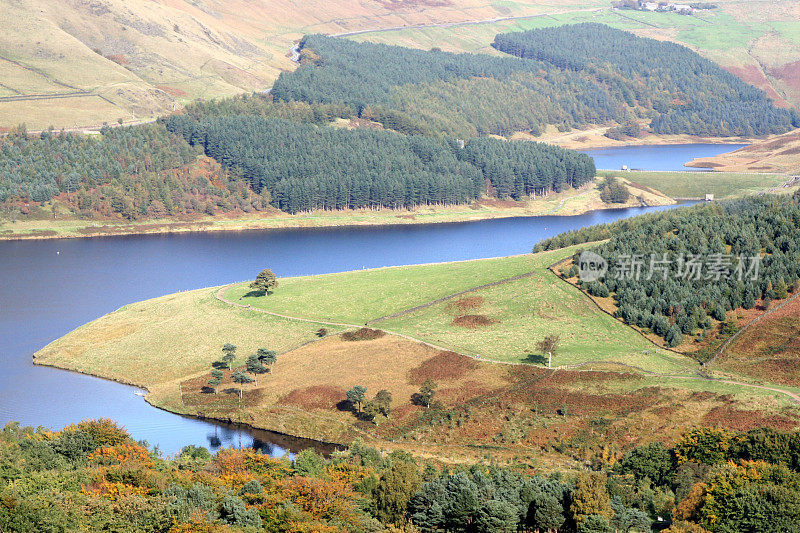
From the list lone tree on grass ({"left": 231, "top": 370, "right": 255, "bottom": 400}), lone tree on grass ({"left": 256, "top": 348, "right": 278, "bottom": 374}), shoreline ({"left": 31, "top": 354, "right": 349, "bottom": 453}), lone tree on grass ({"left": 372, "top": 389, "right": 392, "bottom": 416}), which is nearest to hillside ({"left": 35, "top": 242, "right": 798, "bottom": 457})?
shoreline ({"left": 31, "top": 354, "right": 349, "bottom": 453})

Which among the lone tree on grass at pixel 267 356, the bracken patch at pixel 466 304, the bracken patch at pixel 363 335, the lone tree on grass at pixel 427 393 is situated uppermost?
the bracken patch at pixel 466 304

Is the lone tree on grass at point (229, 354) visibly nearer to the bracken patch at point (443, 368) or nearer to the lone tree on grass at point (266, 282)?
the bracken patch at point (443, 368)

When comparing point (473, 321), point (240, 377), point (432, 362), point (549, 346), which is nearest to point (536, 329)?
point (549, 346)

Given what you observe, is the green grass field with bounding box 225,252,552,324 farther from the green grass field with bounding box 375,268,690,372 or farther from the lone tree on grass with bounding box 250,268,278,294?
the green grass field with bounding box 375,268,690,372

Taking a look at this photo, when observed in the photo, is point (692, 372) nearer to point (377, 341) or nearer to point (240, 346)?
point (377, 341)

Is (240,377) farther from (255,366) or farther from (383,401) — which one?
(383,401)

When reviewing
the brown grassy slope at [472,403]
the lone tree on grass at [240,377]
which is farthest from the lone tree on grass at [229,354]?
the lone tree on grass at [240,377]
